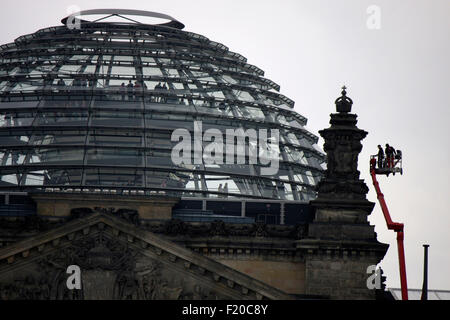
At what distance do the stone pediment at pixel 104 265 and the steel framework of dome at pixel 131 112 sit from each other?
13.3m

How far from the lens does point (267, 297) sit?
64.8 m

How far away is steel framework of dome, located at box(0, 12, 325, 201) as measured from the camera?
81750mm

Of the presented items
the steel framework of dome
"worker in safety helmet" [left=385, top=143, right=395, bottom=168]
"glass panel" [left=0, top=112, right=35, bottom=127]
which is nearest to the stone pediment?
"worker in safety helmet" [left=385, top=143, right=395, bottom=168]

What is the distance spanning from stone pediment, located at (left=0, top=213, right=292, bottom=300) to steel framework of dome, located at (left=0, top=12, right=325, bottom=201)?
1328cm

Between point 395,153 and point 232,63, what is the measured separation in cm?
1767

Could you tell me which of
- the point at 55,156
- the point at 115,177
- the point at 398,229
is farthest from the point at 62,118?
the point at 398,229

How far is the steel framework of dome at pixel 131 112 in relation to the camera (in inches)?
3219

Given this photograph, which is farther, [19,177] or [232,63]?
[232,63]

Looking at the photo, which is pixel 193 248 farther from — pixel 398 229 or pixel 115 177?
pixel 115 177

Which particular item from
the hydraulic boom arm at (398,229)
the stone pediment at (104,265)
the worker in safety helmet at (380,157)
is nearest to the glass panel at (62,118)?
the hydraulic boom arm at (398,229)

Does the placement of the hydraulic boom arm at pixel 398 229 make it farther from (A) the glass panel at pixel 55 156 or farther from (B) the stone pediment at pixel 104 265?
(A) the glass panel at pixel 55 156

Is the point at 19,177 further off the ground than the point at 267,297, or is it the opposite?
the point at 19,177

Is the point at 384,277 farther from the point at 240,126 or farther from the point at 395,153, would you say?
the point at 240,126
